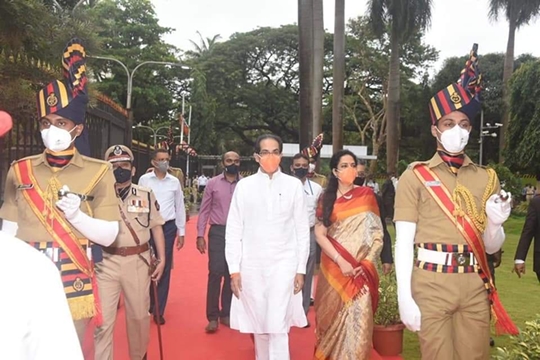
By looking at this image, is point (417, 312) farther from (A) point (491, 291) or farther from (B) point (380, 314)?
(B) point (380, 314)

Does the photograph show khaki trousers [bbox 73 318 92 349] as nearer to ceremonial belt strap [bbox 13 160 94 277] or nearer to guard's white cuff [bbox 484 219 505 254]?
ceremonial belt strap [bbox 13 160 94 277]

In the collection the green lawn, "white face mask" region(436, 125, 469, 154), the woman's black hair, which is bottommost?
the green lawn

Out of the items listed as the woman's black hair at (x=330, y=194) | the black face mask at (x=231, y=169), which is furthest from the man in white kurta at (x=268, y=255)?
the black face mask at (x=231, y=169)

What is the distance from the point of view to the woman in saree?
15.8 feet

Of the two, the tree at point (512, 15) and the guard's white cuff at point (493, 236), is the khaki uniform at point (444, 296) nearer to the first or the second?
the guard's white cuff at point (493, 236)

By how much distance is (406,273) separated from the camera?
354 cm

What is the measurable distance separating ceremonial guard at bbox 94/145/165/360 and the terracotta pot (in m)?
2.10

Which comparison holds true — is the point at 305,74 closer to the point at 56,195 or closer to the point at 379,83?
the point at 56,195

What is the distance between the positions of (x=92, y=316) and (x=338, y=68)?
1548 cm

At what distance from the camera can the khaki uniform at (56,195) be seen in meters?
3.47

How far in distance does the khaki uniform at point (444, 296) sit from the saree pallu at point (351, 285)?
3.83 ft

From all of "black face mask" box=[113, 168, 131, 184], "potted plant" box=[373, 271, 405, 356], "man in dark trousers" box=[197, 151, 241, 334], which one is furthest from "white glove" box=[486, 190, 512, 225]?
"man in dark trousers" box=[197, 151, 241, 334]

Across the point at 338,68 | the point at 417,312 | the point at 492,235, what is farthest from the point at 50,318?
the point at 338,68

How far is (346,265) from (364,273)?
0.16 m
